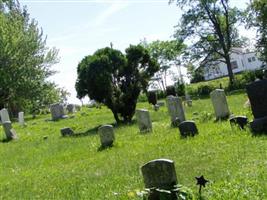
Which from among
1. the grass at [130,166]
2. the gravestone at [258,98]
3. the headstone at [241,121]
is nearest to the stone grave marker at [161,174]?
the grass at [130,166]

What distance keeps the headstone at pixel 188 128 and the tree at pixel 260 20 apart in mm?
37755

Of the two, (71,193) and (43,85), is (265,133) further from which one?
(43,85)

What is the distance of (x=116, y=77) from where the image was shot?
27.0m

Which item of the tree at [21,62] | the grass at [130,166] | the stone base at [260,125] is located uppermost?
the tree at [21,62]

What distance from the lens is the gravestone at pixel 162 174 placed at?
24.2ft

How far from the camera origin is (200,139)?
14031 mm

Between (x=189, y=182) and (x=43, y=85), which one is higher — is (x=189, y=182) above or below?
below

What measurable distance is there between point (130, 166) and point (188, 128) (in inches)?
165

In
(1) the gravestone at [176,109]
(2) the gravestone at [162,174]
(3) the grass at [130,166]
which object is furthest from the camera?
(1) the gravestone at [176,109]

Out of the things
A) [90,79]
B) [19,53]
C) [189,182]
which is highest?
[19,53]

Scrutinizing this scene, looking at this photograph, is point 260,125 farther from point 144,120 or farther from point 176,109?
point 176,109

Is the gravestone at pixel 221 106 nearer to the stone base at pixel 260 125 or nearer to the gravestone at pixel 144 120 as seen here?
the gravestone at pixel 144 120

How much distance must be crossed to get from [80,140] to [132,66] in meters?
8.51

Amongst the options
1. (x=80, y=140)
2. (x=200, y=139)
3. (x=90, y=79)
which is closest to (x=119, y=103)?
(x=90, y=79)
